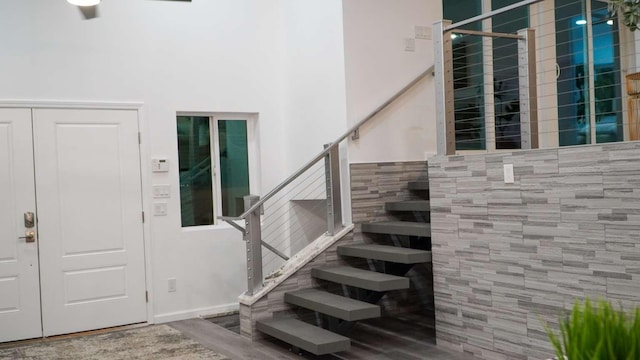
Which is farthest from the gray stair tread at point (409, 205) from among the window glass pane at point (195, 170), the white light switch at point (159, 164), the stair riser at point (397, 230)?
the white light switch at point (159, 164)

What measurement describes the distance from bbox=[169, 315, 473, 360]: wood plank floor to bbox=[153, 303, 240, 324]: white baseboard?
0.13 meters

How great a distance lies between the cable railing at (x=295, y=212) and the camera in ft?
17.7

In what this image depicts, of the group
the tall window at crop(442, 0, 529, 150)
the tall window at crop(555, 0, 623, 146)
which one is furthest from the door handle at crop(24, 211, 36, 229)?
the tall window at crop(555, 0, 623, 146)

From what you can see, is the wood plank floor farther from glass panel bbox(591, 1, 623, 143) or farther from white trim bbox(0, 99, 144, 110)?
glass panel bbox(591, 1, 623, 143)

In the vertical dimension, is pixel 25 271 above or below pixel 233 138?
below

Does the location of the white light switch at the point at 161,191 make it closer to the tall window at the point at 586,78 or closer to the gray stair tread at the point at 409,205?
the gray stair tread at the point at 409,205

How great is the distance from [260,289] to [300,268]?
393mm

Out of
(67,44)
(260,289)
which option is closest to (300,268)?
(260,289)

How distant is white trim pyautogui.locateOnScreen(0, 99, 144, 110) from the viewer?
5.58m

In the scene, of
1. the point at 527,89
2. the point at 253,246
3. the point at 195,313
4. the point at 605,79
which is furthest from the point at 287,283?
the point at 605,79

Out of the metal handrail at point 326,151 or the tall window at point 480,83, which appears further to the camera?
the tall window at point 480,83

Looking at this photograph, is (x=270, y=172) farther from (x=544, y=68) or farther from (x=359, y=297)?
(x=544, y=68)

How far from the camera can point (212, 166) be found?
6668 millimetres

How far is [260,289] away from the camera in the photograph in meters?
5.44
